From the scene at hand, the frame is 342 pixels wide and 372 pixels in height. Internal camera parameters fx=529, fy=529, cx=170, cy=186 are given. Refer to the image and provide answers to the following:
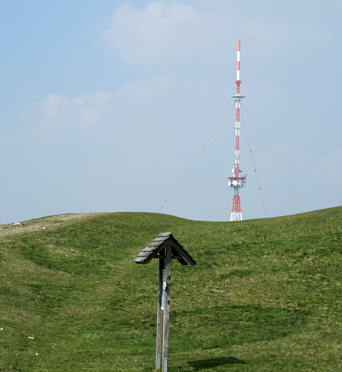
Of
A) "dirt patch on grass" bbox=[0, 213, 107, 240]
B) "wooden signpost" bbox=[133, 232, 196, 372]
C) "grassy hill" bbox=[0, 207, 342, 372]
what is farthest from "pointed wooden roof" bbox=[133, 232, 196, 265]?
"dirt patch on grass" bbox=[0, 213, 107, 240]

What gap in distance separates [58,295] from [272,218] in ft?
101

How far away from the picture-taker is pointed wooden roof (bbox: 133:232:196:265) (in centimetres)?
2119

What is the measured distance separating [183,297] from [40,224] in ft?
92.9

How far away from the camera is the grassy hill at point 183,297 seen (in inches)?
998

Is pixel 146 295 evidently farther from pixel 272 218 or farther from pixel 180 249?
pixel 272 218

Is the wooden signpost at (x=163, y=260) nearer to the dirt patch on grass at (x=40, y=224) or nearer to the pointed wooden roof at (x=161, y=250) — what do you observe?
the pointed wooden roof at (x=161, y=250)

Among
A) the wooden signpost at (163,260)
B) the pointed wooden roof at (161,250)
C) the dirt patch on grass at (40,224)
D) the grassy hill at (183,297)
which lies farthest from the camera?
the dirt patch on grass at (40,224)

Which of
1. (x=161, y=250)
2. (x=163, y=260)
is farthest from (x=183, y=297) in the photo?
(x=161, y=250)

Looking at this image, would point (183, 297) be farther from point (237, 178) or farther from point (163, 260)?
point (237, 178)

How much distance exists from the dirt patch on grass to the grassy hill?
1.25ft

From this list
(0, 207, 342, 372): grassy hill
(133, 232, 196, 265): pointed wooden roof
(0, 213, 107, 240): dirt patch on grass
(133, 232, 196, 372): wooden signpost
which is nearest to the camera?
(133, 232, 196, 265): pointed wooden roof

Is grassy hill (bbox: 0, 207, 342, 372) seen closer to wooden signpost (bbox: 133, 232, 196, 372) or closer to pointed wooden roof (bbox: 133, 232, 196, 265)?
wooden signpost (bbox: 133, 232, 196, 372)

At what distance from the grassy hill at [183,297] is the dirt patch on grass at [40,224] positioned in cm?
38

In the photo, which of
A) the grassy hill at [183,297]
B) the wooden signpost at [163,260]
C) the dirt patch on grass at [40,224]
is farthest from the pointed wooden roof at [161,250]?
the dirt patch on grass at [40,224]
